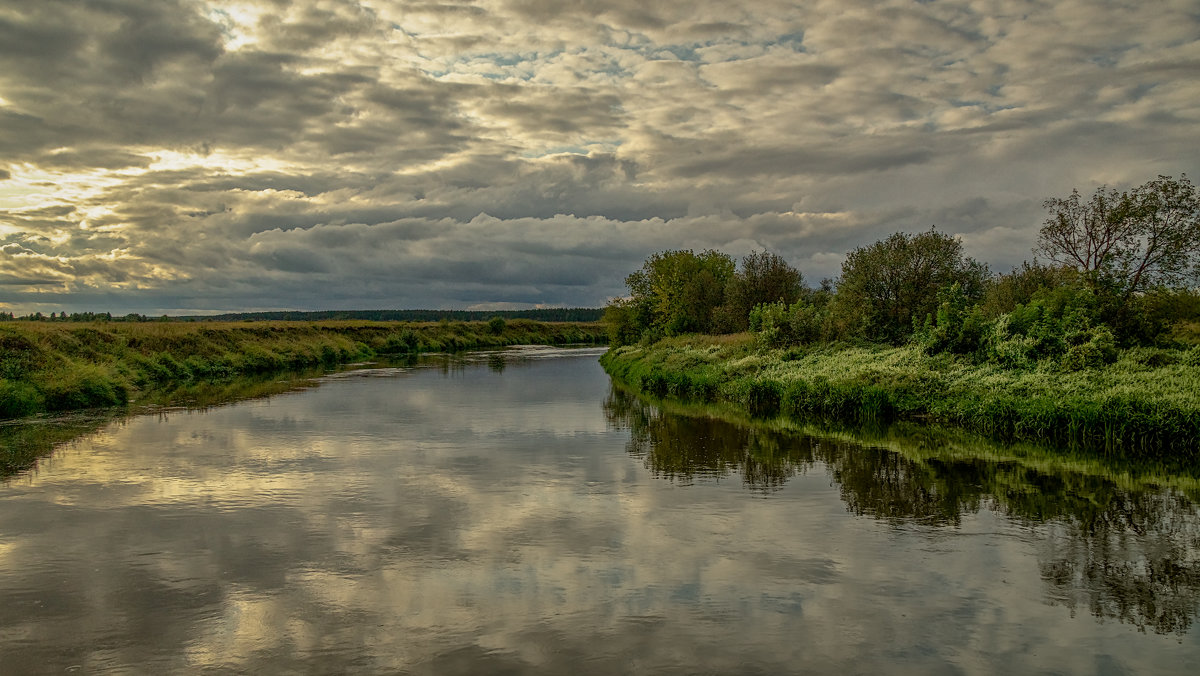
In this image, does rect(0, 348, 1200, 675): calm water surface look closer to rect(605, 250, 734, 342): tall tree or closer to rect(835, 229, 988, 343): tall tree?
rect(835, 229, 988, 343): tall tree

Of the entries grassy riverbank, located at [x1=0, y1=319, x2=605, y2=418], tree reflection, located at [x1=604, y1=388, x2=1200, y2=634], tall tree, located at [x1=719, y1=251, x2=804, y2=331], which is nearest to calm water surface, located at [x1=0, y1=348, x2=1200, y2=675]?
tree reflection, located at [x1=604, y1=388, x2=1200, y2=634]

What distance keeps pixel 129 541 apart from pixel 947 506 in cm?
1349

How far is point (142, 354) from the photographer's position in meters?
43.8

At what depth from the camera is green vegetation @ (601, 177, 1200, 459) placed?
20328 mm

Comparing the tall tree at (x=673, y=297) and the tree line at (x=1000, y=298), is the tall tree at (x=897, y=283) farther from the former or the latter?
the tall tree at (x=673, y=297)

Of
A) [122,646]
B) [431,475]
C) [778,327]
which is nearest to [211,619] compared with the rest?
[122,646]

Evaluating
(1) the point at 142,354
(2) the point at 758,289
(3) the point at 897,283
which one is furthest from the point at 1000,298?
(1) the point at 142,354

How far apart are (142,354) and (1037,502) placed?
4519 cm

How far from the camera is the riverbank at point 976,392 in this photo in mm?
19000

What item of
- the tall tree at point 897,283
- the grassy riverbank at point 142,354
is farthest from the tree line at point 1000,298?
the grassy riverbank at point 142,354

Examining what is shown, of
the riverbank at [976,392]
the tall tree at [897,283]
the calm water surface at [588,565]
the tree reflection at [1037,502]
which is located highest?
the tall tree at [897,283]

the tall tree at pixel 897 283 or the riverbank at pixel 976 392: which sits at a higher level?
the tall tree at pixel 897 283

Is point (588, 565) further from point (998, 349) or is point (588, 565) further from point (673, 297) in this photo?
point (673, 297)

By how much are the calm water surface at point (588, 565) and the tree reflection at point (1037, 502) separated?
0.07 metres
